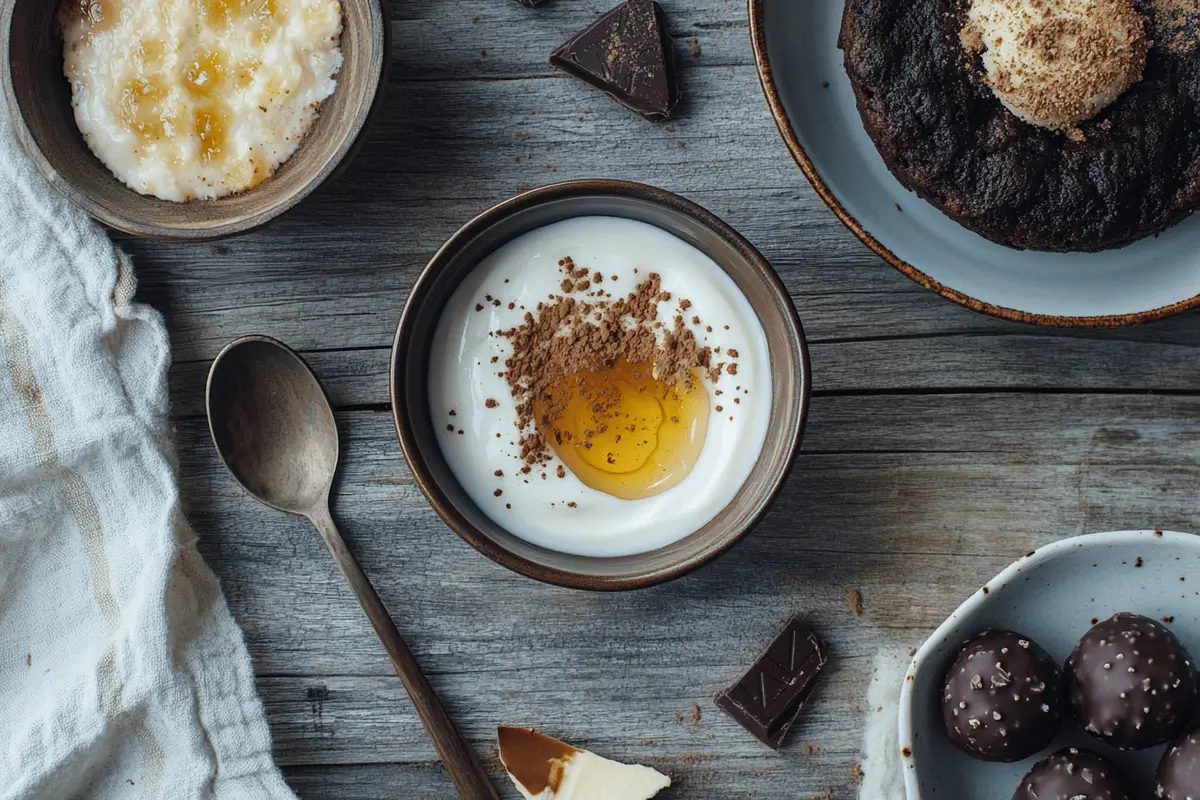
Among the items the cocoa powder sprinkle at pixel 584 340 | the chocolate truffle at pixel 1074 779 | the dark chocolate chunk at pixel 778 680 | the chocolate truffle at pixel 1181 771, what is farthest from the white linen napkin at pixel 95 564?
the chocolate truffle at pixel 1181 771

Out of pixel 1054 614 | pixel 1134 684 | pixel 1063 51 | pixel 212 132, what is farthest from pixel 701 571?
pixel 212 132

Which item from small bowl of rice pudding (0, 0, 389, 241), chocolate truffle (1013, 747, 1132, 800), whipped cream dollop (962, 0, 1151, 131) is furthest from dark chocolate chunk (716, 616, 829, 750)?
small bowl of rice pudding (0, 0, 389, 241)

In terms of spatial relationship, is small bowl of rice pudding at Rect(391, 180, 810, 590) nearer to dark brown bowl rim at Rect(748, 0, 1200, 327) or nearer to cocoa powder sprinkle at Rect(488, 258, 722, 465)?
cocoa powder sprinkle at Rect(488, 258, 722, 465)

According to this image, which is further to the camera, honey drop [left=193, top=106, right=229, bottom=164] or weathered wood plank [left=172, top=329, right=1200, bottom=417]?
weathered wood plank [left=172, top=329, right=1200, bottom=417]

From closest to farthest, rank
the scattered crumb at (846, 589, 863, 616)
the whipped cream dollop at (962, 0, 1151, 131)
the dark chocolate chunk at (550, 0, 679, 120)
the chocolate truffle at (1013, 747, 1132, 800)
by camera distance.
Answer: the whipped cream dollop at (962, 0, 1151, 131), the chocolate truffle at (1013, 747, 1132, 800), the dark chocolate chunk at (550, 0, 679, 120), the scattered crumb at (846, 589, 863, 616)

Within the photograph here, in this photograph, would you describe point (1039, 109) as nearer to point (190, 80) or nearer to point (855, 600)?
point (855, 600)

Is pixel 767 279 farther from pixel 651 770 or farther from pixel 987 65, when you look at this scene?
pixel 651 770
